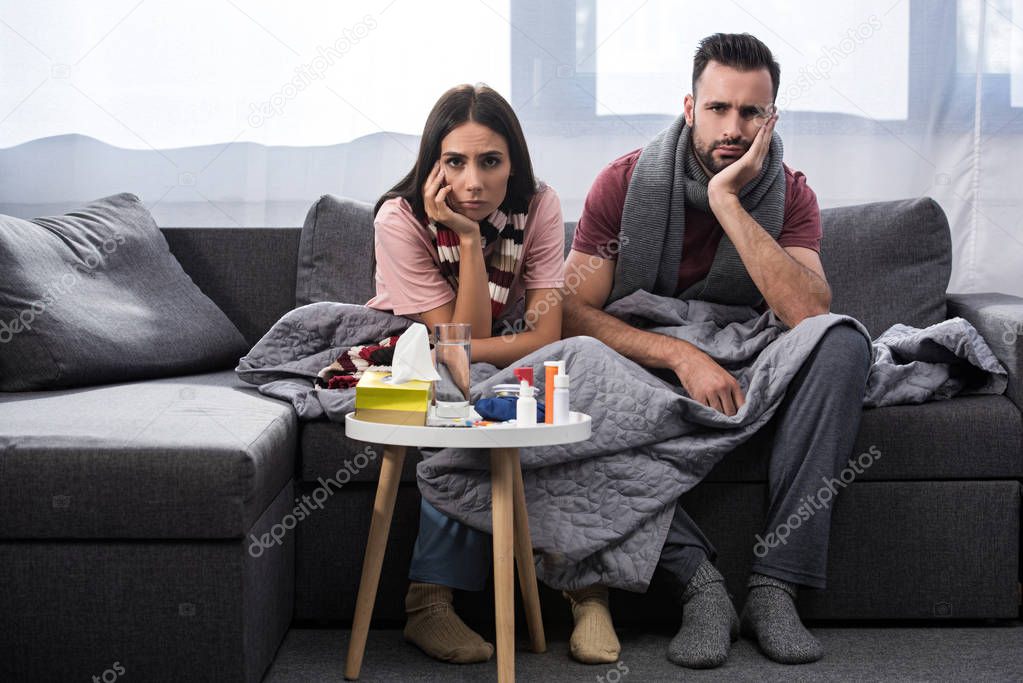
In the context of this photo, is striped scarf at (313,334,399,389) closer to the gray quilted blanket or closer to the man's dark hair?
the gray quilted blanket

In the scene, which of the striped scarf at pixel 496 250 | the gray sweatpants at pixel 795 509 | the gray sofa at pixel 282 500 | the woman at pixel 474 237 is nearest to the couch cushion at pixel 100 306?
the gray sofa at pixel 282 500

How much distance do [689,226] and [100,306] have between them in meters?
1.17

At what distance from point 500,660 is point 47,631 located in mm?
590

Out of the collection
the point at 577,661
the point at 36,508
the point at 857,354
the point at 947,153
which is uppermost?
the point at 947,153

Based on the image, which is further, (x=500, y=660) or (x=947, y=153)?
(x=947, y=153)

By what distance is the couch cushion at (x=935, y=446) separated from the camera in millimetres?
1800

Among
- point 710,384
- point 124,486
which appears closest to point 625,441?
point 710,384

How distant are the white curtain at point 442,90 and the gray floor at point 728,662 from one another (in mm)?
1219

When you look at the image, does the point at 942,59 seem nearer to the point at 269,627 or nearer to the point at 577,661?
the point at 577,661

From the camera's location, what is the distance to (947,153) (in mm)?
2656

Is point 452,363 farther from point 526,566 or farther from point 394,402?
point 526,566

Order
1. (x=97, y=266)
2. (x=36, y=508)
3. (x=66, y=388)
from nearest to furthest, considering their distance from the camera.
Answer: (x=36, y=508) → (x=66, y=388) → (x=97, y=266)

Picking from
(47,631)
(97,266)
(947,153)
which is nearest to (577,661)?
(47,631)

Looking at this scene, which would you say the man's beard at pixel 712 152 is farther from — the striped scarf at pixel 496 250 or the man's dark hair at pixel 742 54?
the striped scarf at pixel 496 250
